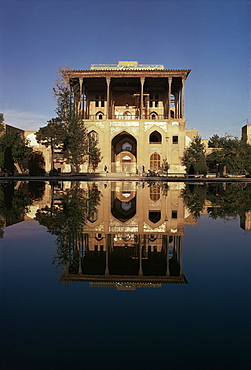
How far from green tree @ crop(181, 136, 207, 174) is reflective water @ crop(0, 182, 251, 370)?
91.9ft

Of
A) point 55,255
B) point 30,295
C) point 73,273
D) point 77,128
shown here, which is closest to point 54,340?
point 30,295

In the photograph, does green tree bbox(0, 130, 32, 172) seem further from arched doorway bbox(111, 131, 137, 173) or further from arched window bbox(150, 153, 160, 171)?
arched window bbox(150, 153, 160, 171)

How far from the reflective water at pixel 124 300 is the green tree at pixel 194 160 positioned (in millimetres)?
28020

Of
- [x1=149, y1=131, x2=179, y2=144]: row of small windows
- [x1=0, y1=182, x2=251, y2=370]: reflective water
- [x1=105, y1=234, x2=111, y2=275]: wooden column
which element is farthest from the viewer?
[x1=149, y1=131, x2=179, y2=144]: row of small windows

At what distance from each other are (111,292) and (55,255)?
131 cm

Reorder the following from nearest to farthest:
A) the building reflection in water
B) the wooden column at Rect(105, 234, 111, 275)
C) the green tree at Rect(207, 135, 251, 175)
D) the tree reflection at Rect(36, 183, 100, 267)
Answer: the building reflection in water → the wooden column at Rect(105, 234, 111, 275) → the tree reflection at Rect(36, 183, 100, 267) → the green tree at Rect(207, 135, 251, 175)

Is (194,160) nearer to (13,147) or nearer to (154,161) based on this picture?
(154,161)

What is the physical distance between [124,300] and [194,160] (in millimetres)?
34431

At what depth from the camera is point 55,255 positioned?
3668 millimetres

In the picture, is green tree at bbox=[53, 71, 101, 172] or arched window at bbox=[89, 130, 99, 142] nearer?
green tree at bbox=[53, 71, 101, 172]

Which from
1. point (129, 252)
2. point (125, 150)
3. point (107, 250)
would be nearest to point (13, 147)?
point (125, 150)

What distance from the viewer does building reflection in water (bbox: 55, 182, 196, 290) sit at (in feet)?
9.64

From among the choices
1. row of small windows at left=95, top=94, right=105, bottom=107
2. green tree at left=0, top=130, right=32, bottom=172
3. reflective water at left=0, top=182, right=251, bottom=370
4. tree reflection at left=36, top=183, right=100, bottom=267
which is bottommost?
reflective water at left=0, top=182, right=251, bottom=370

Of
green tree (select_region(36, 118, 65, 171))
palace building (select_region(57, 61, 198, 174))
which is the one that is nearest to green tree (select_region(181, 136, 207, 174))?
palace building (select_region(57, 61, 198, 174))
